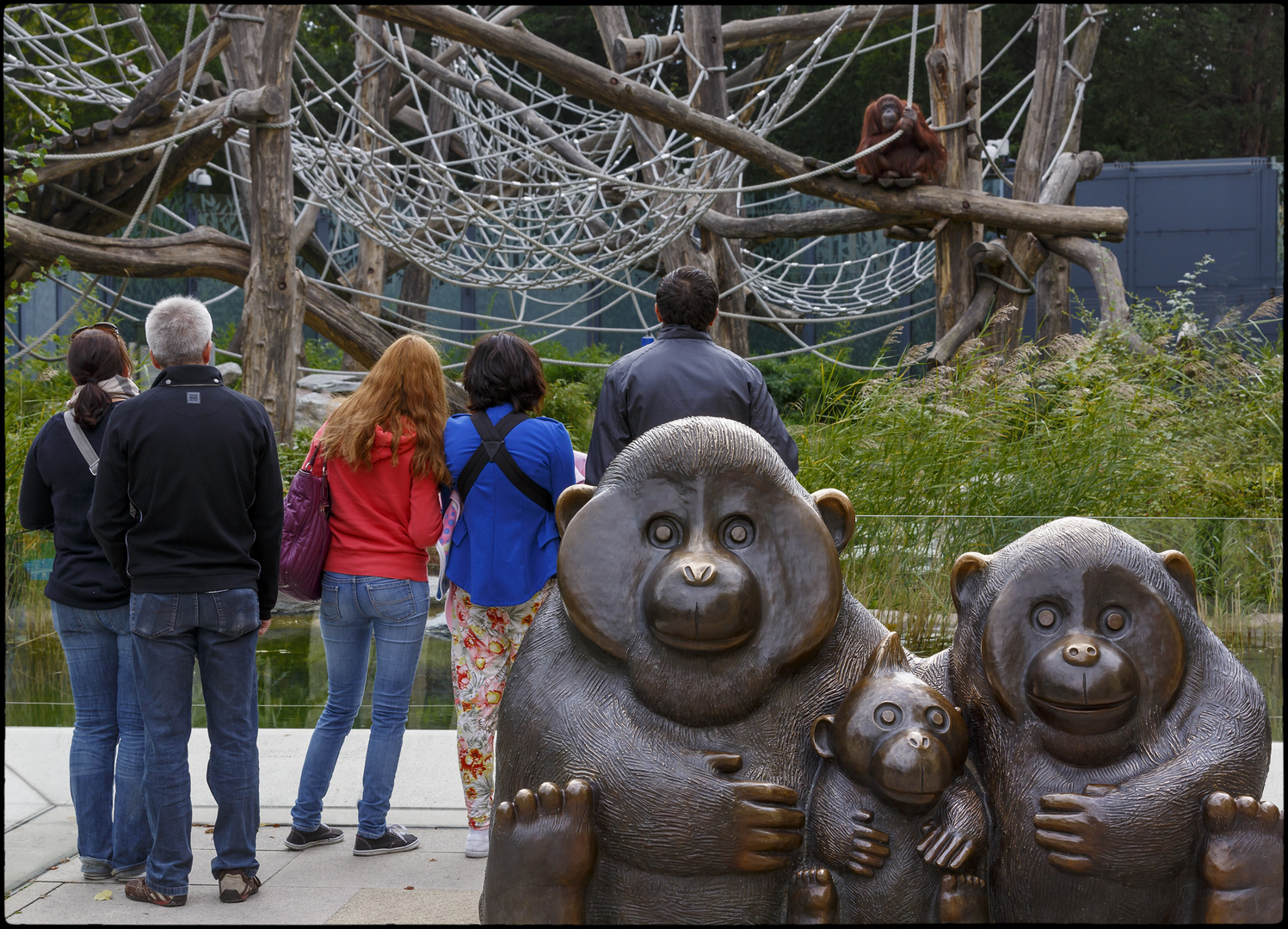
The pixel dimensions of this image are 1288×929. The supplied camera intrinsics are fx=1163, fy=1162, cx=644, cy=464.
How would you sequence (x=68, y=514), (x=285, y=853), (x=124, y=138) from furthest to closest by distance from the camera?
(x=124, y=138) < (x=285, y=853) < (x=68, y=514)

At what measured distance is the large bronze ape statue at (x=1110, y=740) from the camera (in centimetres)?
163

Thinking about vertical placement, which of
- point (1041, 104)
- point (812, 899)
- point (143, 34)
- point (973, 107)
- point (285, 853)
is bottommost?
point (285, 853)

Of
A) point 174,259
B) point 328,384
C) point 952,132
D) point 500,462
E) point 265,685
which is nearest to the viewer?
point 500,462

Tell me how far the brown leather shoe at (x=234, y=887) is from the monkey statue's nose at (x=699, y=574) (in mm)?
1582

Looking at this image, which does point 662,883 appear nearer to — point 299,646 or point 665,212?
point 299,646

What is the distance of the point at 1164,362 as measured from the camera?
5.61m

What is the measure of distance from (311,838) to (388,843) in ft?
0.67

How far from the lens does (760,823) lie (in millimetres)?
1605

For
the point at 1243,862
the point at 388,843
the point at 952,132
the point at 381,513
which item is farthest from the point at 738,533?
the point at 952,132

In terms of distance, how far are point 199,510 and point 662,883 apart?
1.36 meters

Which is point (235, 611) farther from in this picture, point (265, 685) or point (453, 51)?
point (453, 51)

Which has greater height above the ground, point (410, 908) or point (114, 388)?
point (114, 388)

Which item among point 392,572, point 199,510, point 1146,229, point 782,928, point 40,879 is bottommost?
point 40,879

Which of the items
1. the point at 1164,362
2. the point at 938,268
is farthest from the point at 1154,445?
the point at 938,268
